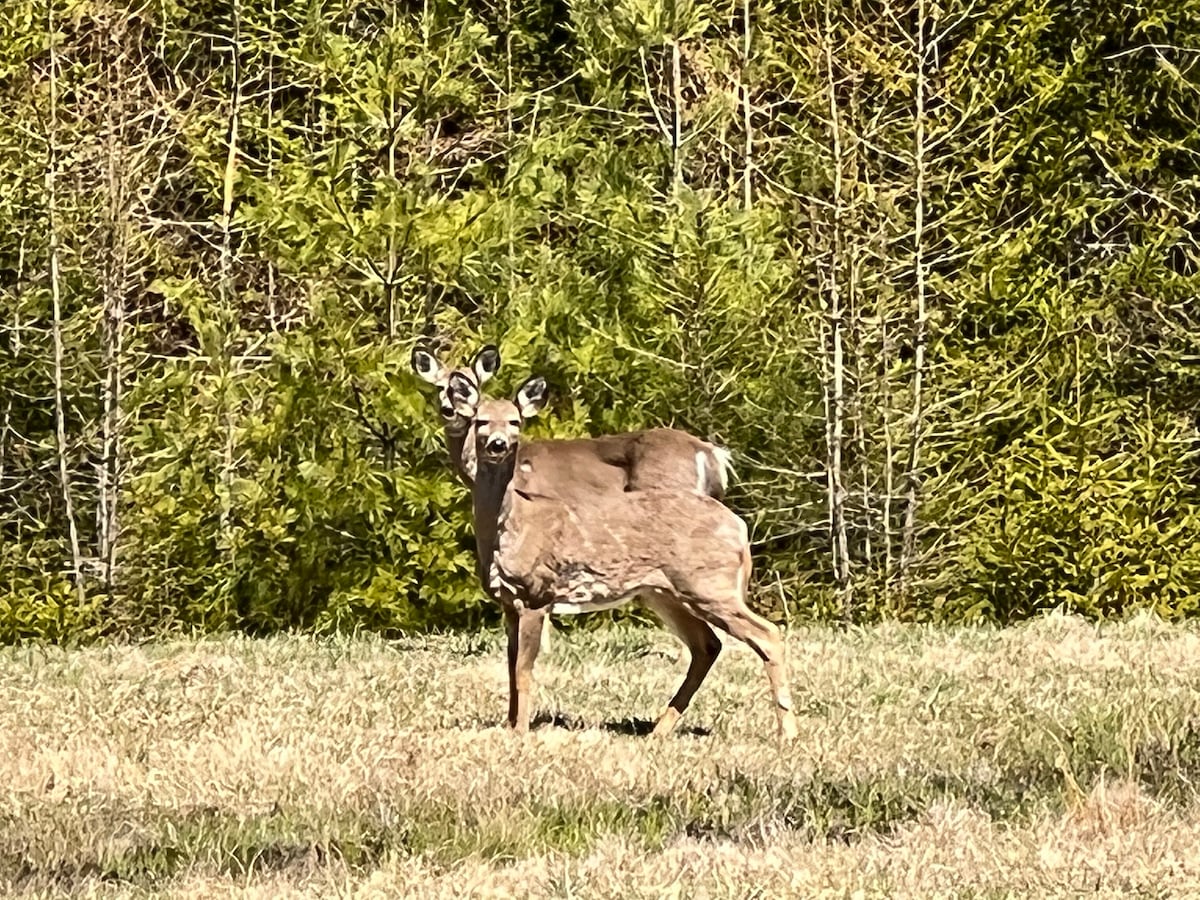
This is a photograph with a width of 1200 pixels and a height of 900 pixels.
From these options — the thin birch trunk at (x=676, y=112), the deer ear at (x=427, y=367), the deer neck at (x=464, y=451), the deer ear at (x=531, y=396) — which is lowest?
the deer neck at (x=464, y=451)

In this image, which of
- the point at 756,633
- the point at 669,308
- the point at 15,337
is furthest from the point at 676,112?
the point at 756,633

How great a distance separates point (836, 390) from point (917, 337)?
77 cm

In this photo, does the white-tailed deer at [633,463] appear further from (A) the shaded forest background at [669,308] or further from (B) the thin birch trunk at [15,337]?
(B) the thin birch trunk at [15,337]

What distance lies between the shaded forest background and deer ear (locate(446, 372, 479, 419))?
584 centimetres

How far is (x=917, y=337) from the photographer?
1667 centimetres

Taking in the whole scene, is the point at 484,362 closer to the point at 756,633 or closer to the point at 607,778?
the point at 756,633

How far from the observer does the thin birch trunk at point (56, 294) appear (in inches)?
666

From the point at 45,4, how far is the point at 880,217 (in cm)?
720

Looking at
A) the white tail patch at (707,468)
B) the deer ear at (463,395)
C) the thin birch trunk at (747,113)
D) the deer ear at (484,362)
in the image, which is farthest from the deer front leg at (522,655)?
the thin birch trunk at (747,113)

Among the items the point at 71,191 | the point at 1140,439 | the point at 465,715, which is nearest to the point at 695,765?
the point at 465,715

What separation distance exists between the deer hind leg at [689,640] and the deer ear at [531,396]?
102 cm

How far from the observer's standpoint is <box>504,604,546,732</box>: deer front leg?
878 centimetres

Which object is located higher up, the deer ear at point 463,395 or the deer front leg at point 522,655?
the deer ear at point 463,395

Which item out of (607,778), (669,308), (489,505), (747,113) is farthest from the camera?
Answer: (747,113)
